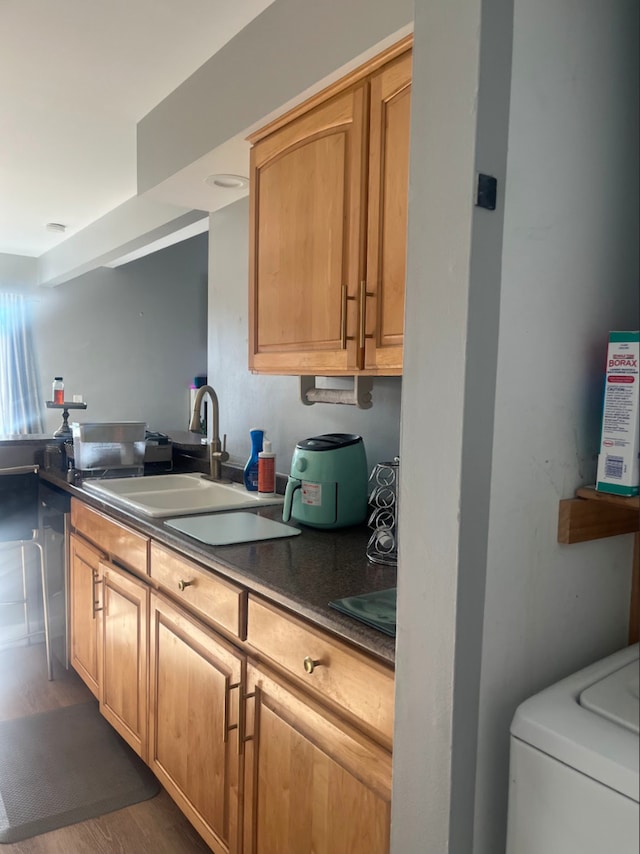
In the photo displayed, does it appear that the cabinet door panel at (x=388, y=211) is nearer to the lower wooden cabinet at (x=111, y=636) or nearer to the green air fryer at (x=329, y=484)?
the green air fryer at (x=329, y=484)

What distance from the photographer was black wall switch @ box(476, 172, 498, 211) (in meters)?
0.82

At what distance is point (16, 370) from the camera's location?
544 cm

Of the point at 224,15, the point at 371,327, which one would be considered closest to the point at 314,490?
the point at 371,327

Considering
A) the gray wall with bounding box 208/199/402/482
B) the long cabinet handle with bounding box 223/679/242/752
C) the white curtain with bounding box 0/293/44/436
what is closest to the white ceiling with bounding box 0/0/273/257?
the gray wall with bounding box 208/199/402/482

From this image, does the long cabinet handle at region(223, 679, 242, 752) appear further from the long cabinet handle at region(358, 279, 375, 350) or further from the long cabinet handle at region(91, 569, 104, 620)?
the long cabinet handle at region(91, 569, 104, 620)

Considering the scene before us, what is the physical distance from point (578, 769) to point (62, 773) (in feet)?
6.30

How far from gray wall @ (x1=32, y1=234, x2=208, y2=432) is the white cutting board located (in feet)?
13.1

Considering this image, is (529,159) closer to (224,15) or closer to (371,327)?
(371,327)

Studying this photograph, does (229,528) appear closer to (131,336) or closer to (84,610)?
(84,610)

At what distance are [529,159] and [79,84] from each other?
2.09 meters

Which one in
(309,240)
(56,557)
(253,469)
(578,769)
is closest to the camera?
(578,769)

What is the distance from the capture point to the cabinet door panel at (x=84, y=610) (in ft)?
7.72

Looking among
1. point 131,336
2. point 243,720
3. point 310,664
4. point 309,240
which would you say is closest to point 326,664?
point 310,664

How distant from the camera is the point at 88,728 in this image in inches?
94.1
